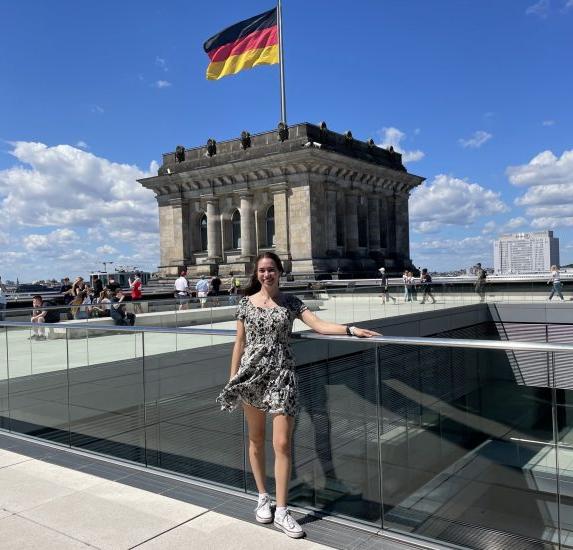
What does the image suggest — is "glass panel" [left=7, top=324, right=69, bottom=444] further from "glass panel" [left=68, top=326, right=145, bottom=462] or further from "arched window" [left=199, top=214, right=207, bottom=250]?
"arched window" [left=199, top=214, right=207, bottom=250]

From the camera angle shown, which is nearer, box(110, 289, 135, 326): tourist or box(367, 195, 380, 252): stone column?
box(110, 289, 135, 326): tourist

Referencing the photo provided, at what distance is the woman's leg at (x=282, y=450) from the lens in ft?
14.3

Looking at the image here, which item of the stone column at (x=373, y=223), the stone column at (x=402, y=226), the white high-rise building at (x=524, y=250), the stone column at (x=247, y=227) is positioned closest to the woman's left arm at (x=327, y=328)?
the stone column at (x=247, y=227)

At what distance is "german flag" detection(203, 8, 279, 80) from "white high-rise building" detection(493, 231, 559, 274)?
72186mm

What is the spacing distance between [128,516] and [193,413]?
135 cm

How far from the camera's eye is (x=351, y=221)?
46.0 metres

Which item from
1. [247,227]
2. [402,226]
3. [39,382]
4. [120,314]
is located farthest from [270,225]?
[39,382]

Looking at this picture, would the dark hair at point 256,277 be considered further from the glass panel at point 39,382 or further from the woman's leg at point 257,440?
the glass panel at point 39,382

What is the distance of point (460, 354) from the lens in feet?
14.1

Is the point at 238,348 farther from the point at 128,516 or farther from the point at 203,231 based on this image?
the point at 203,231

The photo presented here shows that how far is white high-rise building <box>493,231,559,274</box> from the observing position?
103 m

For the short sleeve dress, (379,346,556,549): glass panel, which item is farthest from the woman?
(379,346,556,549): glass panel

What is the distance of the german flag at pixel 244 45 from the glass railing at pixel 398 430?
122ft

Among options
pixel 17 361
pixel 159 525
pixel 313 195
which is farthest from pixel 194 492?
pixel 313 195
